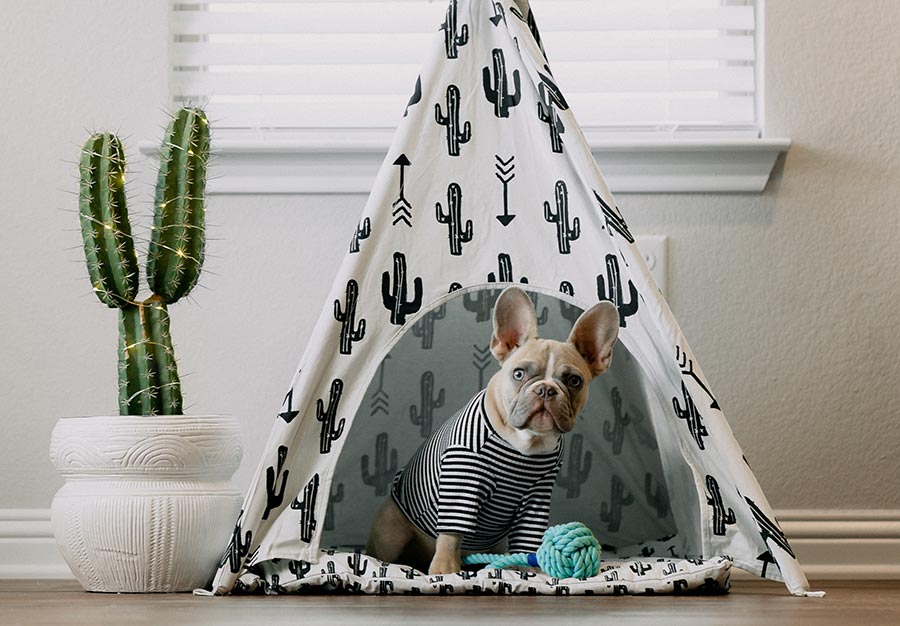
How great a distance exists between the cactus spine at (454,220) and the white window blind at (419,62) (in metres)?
0.50

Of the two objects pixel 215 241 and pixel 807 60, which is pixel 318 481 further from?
pixel 807 60

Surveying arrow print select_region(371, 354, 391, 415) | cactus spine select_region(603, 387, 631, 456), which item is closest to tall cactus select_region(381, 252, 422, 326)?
arrow print select_region(371, 354, 391, 415)

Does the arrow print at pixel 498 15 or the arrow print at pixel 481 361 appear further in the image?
the arrow print at pixel 481 361

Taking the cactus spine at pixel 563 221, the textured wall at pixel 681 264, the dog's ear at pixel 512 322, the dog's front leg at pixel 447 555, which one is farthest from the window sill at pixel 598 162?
the dog's front leg at pixel 447 555

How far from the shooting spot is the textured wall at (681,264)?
1802 mm

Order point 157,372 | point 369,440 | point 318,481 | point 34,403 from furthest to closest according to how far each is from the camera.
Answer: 1. point 34,403
2. point 369,440
3. point 157,372
4. point 318,481

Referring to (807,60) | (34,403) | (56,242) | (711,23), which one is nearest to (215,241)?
(56,242)

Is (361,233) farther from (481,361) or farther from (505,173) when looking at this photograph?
(481,361)

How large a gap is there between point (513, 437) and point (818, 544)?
72 centimetres

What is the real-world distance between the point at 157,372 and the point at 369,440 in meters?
0.40

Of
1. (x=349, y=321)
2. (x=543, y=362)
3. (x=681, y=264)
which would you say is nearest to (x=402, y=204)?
(x=349, y=321)

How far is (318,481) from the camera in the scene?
4.37 feet

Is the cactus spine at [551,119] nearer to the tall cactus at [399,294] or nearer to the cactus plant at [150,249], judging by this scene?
the tall cactus at [399,294]

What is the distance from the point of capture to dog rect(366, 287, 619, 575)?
134 centimetres
